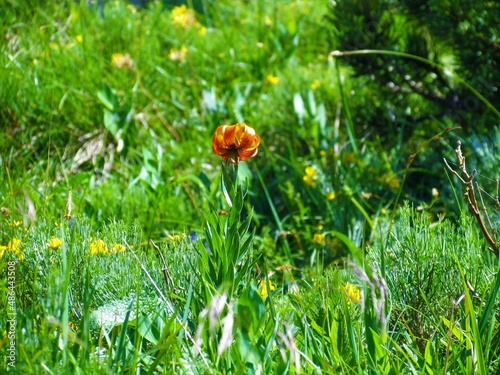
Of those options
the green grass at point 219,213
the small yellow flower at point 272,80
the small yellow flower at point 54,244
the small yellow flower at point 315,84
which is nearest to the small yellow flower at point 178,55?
the green grass at point 219,213

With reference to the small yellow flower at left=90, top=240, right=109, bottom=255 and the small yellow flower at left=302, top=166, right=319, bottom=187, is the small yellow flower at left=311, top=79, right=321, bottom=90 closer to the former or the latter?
the small yellow flower at left=302, top=166, right=319, bottom=187

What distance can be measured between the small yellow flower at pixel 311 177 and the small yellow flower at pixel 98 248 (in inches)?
47.7

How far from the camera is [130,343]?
1599 millimetres

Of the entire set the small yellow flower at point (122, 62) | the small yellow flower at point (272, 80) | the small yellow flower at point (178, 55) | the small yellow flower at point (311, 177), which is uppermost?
the small yellow flower at point (122, 62)

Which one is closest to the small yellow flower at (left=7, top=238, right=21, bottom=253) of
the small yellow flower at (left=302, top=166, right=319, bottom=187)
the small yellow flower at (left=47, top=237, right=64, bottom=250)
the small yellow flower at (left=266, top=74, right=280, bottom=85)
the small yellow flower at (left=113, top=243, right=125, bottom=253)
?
the small yellow flower at (left=47, top=237, right=64, bottom=250)

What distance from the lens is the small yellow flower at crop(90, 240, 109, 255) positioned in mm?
1771

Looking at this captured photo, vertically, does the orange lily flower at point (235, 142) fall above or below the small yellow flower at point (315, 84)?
above

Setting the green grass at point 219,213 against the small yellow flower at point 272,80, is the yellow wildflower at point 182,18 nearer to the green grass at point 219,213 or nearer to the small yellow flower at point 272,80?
the green grass at point 219,213

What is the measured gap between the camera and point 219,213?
1.73 meters

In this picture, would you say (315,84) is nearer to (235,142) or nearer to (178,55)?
(178,55)

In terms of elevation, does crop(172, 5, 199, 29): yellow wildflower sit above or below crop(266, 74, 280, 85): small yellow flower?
above

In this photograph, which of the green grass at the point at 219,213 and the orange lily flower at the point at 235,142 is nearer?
the green grass at the point at 219,213

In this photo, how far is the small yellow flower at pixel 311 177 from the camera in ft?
9.28

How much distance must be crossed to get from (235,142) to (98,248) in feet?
1.60
